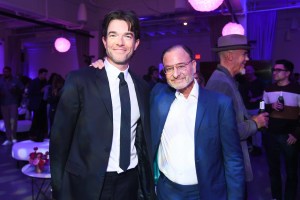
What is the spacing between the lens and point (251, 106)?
4.82 m

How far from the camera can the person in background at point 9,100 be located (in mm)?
5555

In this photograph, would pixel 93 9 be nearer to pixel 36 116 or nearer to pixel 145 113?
pixel 36 116

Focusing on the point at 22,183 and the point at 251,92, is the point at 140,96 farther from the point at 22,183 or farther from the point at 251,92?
the point at 251,92

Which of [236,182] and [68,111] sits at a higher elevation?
[68,111]

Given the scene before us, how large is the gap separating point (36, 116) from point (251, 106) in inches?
173

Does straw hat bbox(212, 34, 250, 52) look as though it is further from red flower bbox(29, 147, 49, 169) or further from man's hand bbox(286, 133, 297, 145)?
red flower bbox(29, 147, 49, 169)

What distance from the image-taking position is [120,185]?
135 centimetres

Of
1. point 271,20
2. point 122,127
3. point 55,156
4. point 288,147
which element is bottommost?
point 288,147

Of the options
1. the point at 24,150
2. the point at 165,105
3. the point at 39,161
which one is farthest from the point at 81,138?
the point at 24,150

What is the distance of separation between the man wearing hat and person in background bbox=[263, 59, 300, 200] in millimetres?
1261

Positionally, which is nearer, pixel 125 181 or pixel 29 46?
pixel 125 181

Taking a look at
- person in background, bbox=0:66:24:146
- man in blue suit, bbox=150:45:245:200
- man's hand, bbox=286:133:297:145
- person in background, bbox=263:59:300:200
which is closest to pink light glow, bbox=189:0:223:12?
person in background, bbox=263:59:300:200

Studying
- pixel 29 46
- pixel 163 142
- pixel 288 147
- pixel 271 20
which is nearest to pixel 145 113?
pixel 163 142

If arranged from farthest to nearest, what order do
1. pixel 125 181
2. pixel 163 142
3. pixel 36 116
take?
pixel 36 116 < pixel 163 142 < pixel 125 181
